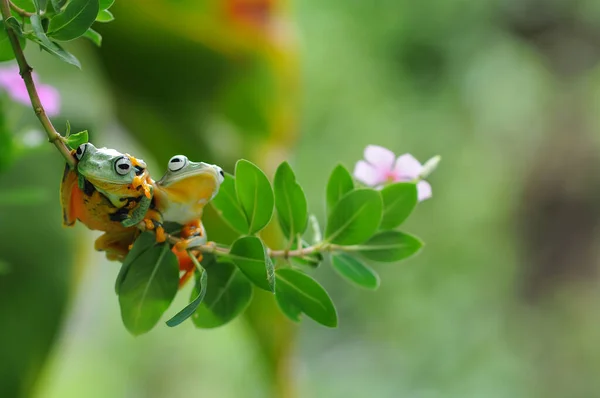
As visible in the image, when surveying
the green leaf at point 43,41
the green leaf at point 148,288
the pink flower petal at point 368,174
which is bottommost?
the green leaf at point 148,288

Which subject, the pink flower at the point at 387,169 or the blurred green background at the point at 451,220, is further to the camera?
the blurred green background at the point at 451,220

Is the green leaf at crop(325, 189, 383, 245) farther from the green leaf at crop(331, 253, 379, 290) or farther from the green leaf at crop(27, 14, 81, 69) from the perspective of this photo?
the green leaf at crop(27, 14, 81, 69)

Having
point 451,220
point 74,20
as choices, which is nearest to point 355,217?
point 74,20

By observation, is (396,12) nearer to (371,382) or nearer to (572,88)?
(572,88)

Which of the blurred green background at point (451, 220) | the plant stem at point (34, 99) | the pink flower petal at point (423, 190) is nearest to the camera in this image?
the plant stem at point (34, 99)

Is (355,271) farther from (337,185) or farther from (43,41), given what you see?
(43,41)

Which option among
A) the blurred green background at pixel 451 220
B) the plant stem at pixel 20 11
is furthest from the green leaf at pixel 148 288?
the blurred green background at pixel 451 220

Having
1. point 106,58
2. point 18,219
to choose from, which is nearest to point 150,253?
point 18,219

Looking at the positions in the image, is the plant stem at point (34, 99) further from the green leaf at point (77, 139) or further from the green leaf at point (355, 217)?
the green leaf at point (355, 217)
